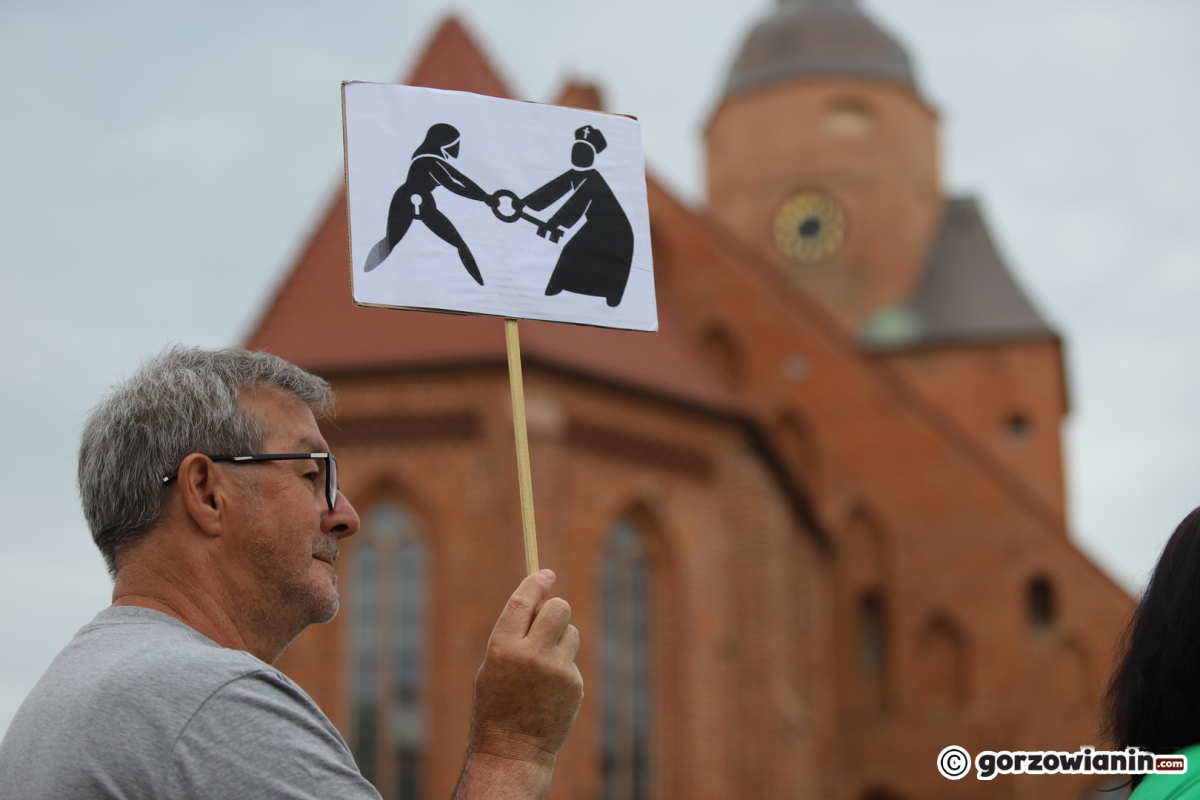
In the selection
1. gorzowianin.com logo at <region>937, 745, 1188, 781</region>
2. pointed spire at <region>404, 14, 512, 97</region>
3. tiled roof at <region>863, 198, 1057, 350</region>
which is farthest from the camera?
tiled roof at <region>863, 198, 1057, 350</region>

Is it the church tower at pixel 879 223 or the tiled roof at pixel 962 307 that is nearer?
the church tower at pixel 879 223

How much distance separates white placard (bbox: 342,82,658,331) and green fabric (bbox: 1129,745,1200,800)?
1287mm

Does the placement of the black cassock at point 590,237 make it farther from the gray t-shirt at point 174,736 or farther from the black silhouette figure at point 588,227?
the gray t-shirt at point 174,736

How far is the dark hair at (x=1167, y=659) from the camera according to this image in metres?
2.48

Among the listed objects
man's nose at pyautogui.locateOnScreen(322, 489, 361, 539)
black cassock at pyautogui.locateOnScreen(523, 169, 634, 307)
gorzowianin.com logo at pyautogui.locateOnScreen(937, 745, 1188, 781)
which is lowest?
gorzowianin.com logo at pyautogui.locateOnScreen(937, 745, 1188, 781)

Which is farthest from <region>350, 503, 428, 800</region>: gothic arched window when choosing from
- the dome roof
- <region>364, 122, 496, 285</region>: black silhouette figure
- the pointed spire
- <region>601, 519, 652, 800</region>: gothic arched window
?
the dome roof

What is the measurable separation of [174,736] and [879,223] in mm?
31812

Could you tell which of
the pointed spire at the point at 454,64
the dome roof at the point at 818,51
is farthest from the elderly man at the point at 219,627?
the dome roof at the point at 818,51

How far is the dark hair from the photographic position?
2.48 m

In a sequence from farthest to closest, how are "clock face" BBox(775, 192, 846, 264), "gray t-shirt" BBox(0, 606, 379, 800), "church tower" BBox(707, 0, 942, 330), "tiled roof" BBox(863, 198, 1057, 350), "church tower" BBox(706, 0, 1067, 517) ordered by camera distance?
"clock face" BBox(775, 192, 846, 264), "church tower" BBox(707, 0, 942, 330), "tiled roof" BBox(863, 198, 1057, 350), "church tower" BBox(706, 0, 1067, 517), "gray t-shirt" BBox(0, 606, 379, 800)

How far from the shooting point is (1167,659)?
2494mm

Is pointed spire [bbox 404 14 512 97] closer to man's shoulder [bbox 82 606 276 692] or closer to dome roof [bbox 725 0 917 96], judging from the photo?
dome roof [bbox 725 0 917 96]

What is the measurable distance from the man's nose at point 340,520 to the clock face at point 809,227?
30585 millimetres

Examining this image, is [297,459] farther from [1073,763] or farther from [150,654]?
→ [1073,763]
